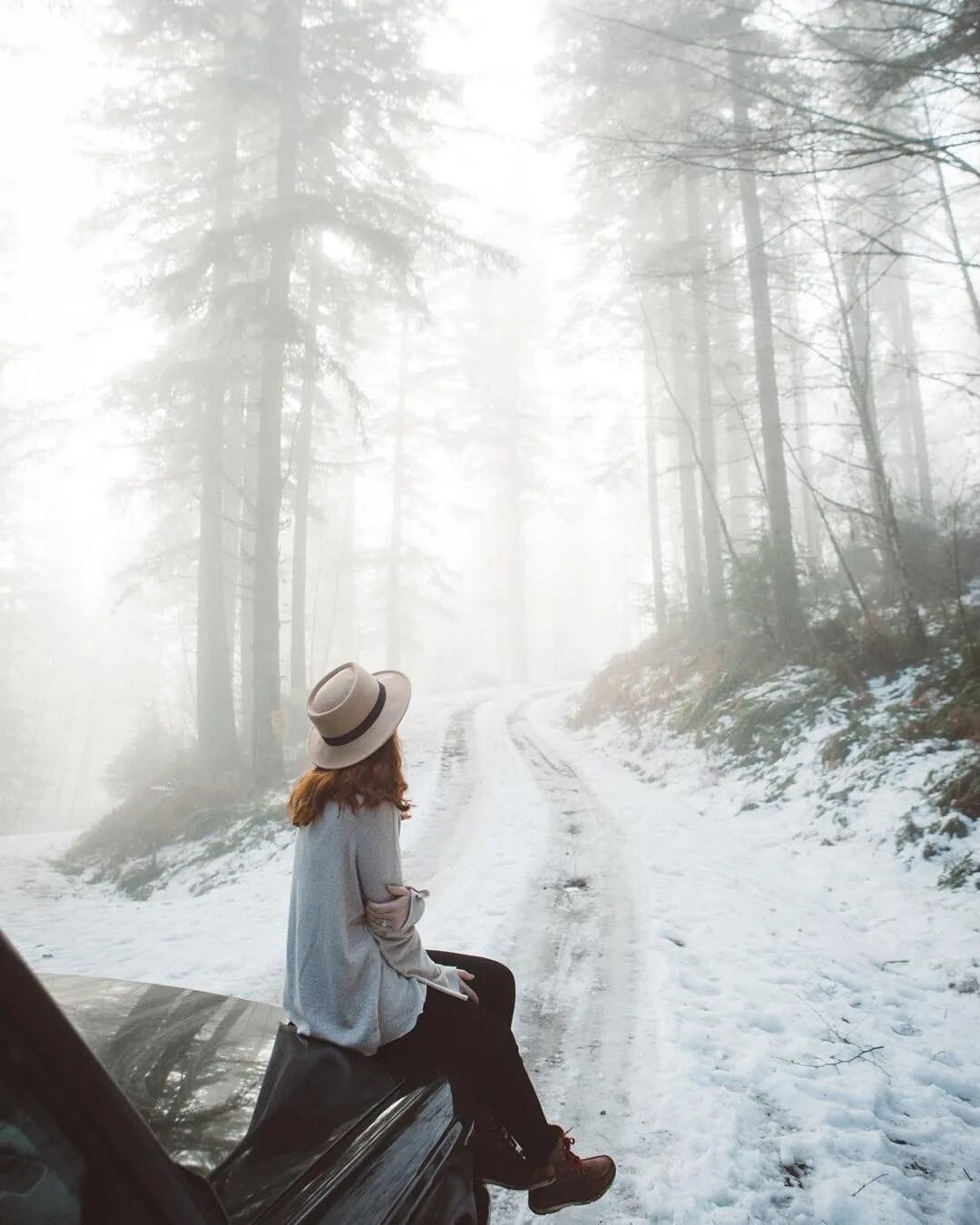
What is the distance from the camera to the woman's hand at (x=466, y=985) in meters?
2.74

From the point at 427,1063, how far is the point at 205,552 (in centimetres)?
1516

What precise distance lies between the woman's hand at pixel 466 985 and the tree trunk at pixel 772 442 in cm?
1056

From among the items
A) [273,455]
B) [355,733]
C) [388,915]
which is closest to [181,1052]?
[388,915]

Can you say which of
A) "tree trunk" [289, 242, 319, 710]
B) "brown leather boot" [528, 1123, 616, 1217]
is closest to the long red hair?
"brown leather boot" [528, 1123, 616, 1217]

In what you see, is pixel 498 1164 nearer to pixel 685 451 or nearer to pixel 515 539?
pixel 685 451

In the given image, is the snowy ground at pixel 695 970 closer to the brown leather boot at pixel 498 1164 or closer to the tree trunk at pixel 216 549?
the brown leather boot at pixel 498 1164

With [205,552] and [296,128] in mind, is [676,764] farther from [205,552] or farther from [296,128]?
[296,128]

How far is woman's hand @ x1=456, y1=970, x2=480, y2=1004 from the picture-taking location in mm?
2736

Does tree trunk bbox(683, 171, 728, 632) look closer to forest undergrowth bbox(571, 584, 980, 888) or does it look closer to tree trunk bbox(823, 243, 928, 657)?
forest undergrowth bbox(571, 584, 980, 888)

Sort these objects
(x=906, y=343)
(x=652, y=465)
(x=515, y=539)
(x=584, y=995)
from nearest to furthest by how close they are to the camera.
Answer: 1. (x=584, y=995)
2. (x=652, y=465)
3. (x=906, y=343)
4. (x=515, y=539)

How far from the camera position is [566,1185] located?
8.84 feet

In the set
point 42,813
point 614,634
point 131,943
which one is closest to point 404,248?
point 131,943

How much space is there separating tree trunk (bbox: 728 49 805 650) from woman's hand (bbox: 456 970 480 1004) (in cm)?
1056

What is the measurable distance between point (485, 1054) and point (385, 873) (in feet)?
2.44
